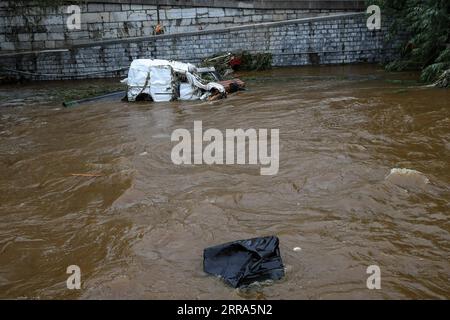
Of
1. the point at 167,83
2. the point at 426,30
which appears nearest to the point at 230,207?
the point at 167,83

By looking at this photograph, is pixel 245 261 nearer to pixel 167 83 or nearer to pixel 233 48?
pixel 167 83

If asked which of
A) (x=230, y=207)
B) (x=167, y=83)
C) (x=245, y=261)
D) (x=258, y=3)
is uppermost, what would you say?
(x=258, y=3)

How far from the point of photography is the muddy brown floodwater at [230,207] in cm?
462

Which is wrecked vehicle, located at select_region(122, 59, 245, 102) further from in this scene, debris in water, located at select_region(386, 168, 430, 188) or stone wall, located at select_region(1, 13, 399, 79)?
debris in water, located at select_region(386, 168, 430, 188)

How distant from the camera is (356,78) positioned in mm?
18359

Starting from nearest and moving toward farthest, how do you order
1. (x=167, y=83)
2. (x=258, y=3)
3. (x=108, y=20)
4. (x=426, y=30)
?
1. (x=167, y=83)
2. (x=426, y=30)
3. (x=258, y=3)
4. (x=108, y=20)

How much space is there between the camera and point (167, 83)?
14.8 meters

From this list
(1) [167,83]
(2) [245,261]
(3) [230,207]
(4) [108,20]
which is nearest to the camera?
(2) [245,261]

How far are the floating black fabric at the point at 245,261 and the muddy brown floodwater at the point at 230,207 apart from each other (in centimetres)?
11

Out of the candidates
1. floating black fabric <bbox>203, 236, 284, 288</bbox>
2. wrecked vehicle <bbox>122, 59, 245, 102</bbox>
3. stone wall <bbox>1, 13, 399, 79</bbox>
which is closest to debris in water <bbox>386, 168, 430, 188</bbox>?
floating black fabric <bbox>203, 236, 284, 288</bbox>

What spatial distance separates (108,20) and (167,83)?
10.1 metres
